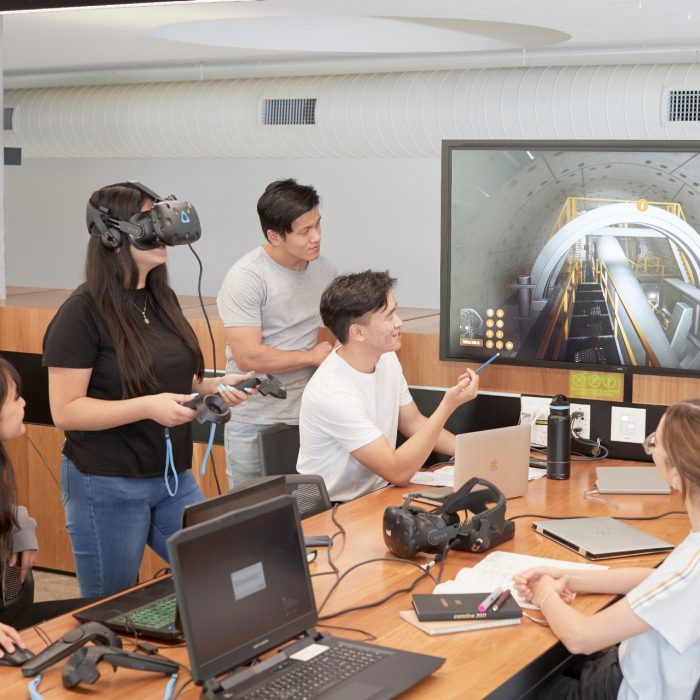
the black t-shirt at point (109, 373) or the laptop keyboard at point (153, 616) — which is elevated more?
the black t-shirt at point (109, 373)

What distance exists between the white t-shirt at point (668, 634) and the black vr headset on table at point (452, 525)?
0.53m

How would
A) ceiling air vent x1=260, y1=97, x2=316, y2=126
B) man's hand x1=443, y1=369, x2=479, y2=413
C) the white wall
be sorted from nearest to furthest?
man's hand x1=443, y1=369, x2=479, y2=413, ceiling air vent x1=260, y1=97, x2=316, y2=126, the white wall

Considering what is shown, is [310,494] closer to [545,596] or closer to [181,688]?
[545,596]

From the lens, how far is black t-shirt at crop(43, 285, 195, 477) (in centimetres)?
264

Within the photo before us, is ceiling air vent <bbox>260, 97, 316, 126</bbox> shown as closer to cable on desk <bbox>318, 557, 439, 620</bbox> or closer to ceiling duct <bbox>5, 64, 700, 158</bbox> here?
ceiling duct <bbox>5, 64, 700, 158</bbox>

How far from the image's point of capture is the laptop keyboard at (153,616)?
2031mm

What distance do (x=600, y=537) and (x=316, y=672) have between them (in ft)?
3.37

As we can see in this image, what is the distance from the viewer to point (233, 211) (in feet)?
24.5

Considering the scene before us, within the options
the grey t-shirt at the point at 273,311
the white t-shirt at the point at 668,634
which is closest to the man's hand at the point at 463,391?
the grey t-shirt at the point at 273,311

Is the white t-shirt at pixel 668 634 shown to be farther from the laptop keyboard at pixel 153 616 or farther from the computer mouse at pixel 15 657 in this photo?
the computer mouse at pixel 15 657

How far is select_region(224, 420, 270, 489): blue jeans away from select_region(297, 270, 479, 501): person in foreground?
535 mm

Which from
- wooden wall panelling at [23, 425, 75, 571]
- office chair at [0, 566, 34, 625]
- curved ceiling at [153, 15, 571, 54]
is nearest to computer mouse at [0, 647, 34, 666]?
office chair at [0, 566, 34, 625]

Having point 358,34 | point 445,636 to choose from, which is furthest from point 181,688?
point 358,34

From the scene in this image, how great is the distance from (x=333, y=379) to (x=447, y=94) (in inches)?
97.5
